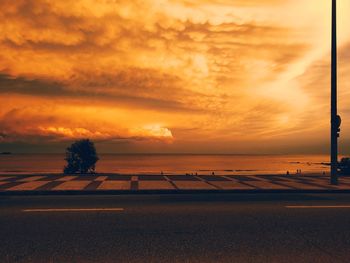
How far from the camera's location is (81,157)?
222 feet

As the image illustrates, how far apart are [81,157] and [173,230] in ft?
205

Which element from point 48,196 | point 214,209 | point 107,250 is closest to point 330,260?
point 107,250

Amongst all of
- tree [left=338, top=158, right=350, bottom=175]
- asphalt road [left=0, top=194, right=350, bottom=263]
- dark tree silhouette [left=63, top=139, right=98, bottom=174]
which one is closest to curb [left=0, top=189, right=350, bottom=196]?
asphalt road [left=0, top=194, right=350, bottom=263]

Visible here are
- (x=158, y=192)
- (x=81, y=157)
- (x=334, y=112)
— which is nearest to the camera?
(x=158, y=192)

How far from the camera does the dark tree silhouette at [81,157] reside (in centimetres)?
6675

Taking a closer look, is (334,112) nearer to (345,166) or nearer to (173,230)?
(345,166)

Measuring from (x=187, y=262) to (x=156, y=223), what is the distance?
272 cm

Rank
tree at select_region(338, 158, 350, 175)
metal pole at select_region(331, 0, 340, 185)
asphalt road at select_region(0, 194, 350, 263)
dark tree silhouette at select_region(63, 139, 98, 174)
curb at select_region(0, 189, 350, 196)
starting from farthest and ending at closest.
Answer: dark tree silhouette at select_region(63, 139, 98, 174)
tree at select_region(338, 158, 350, 175)
metal pole at select_region(331, 0, 340, 185)
curb at select_region(0, 189, 350, 196)
asphalt road at select_region(0, 194, 350, 263)

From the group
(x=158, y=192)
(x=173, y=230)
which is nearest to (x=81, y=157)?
(x=158, y=192)

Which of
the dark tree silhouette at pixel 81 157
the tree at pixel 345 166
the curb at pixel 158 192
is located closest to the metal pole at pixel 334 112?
the curb at pixel 158 192

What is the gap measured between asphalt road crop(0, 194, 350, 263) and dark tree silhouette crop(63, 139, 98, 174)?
185ft

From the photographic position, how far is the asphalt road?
5902mm

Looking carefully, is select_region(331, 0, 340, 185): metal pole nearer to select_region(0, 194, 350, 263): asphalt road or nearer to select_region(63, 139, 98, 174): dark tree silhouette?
select_region(0, 194, 350, 263): asphalt road

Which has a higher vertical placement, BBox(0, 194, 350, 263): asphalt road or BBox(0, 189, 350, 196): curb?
BBox(0, 189, 350, 196): curb
